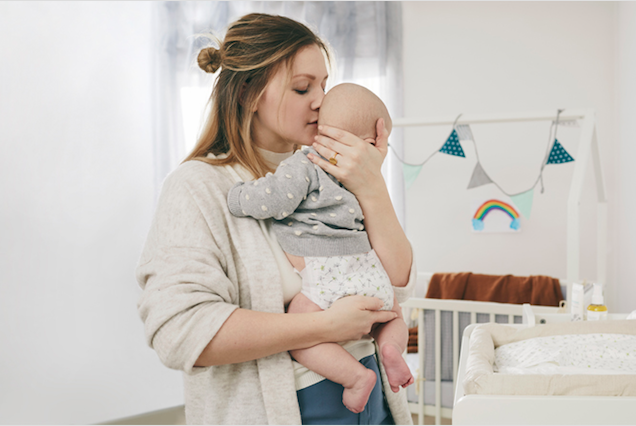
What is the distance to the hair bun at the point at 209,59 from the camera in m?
0.86

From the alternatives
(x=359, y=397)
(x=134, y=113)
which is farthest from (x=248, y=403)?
(x=134, y=113)

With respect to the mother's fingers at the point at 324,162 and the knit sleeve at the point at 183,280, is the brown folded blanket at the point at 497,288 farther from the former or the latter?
the knit sleeve at the point at 183,280

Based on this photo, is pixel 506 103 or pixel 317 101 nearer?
pixel 317 101

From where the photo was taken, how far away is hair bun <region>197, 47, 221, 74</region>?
2.83 ft

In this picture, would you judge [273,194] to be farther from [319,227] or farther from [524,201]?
[524,201]

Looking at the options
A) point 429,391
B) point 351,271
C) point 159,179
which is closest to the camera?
point 351,271

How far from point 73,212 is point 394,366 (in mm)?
1688

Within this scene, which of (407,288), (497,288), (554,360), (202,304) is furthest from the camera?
(497,288)

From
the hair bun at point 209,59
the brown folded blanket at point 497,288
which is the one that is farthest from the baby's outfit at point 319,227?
the brown folded blanket at point 497,288

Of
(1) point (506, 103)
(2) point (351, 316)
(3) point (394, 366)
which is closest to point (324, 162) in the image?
(2) point (351, 316)

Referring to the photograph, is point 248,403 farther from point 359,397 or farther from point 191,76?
point 191,76

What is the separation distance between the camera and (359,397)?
77 cm

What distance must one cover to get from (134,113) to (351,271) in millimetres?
1728

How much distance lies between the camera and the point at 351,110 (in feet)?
2.86
